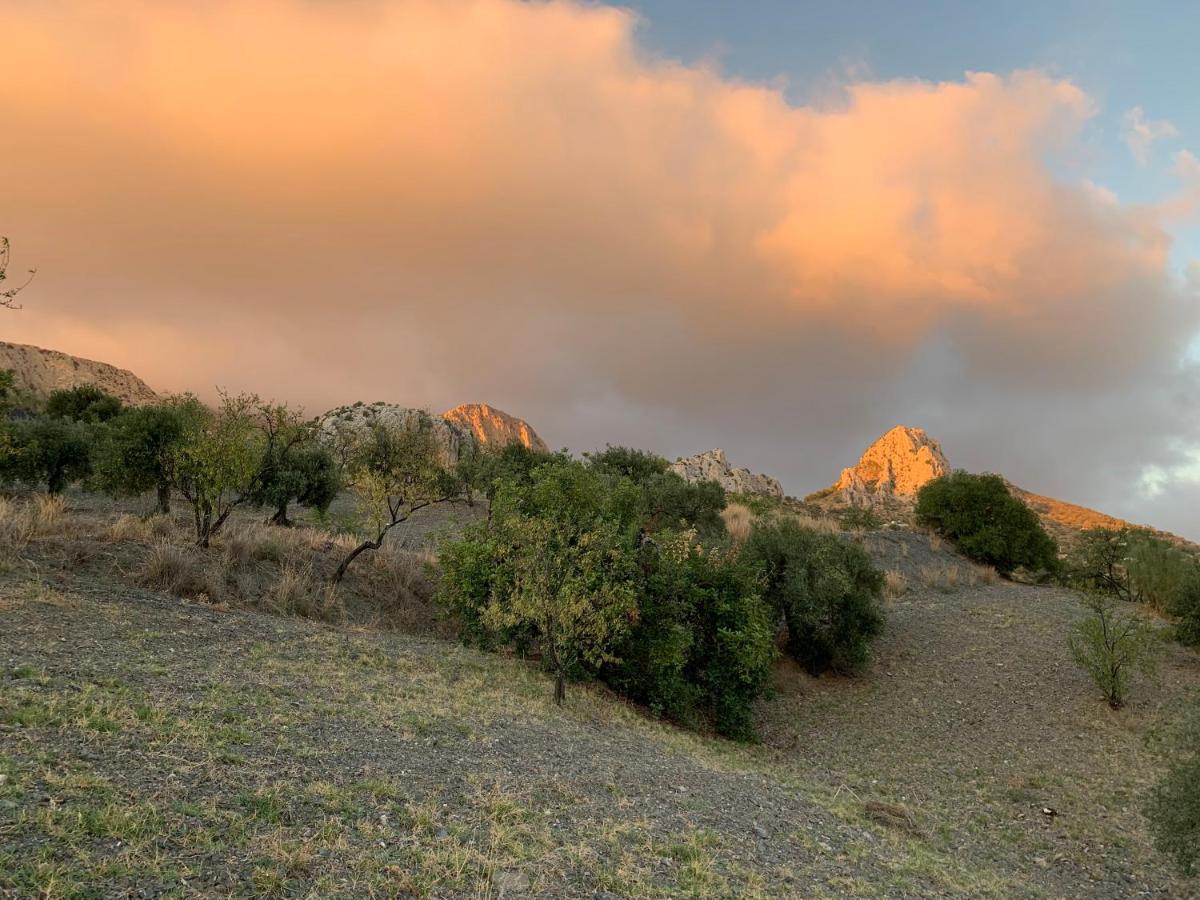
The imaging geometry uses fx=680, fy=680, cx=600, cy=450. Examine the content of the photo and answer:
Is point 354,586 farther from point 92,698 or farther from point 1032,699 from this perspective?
point 1032,699

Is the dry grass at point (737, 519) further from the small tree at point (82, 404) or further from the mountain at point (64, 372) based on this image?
the mountain at point (64, 372)

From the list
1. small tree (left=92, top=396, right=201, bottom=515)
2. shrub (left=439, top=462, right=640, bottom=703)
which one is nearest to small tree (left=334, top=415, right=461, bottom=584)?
shrub (left=439, top=462, right=640, bottom=703)

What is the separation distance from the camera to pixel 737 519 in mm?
36219

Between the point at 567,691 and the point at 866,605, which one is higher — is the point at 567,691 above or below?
below

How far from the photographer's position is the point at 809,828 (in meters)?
10.1

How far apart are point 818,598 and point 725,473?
4428 cm

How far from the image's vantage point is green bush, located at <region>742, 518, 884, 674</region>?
20.8 metres

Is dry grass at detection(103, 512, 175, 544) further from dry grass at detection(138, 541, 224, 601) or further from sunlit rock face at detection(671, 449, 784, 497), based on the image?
sunlit rock face at detection(671, 449, 784, 497)

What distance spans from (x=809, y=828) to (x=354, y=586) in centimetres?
1600

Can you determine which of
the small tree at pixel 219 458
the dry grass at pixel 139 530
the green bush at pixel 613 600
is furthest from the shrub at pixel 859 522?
the dry grass at pixel 139 530

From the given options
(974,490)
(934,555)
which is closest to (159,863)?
(934,555)

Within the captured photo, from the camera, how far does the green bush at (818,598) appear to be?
68.3ft

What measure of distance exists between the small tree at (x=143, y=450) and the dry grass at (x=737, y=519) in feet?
72.9

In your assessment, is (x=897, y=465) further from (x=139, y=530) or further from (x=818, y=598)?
(x=139, y=530)
